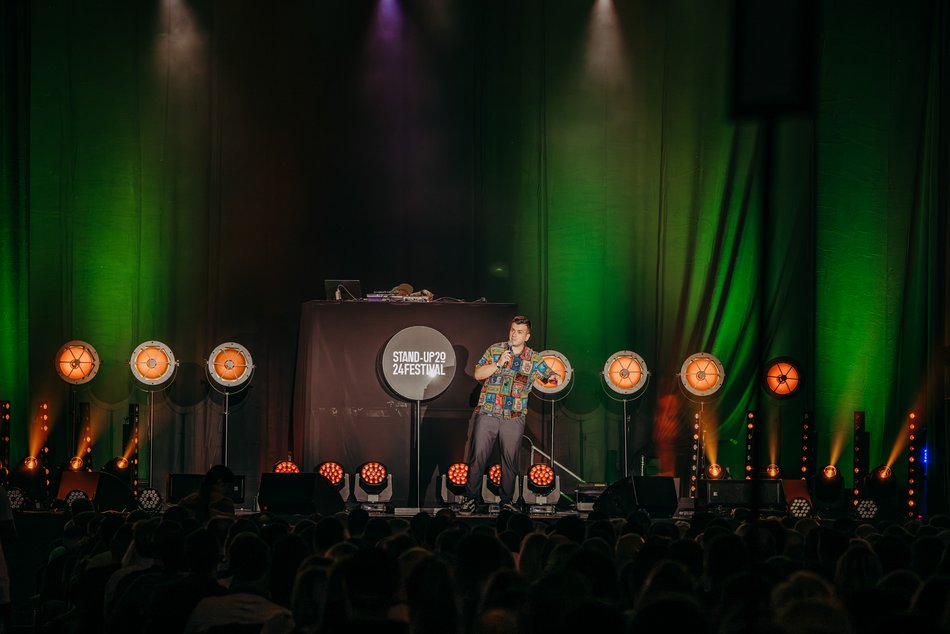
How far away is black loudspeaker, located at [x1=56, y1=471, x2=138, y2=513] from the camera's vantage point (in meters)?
12.6

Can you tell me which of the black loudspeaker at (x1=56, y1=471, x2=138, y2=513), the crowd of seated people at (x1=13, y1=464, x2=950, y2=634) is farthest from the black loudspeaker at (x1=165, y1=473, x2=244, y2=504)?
the crowd of seated people at (x1=13, y1=464, x2=950, y2=634)

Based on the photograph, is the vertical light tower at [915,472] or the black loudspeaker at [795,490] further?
the vertical light tower at [915,472]

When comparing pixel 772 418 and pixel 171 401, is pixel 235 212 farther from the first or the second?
pixel 772 418

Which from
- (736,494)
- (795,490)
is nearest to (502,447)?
(736,494)

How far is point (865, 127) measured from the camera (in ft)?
47.4

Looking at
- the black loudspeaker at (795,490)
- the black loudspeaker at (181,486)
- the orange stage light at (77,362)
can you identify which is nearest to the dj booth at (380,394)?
the black loudspeaker at (181,486)

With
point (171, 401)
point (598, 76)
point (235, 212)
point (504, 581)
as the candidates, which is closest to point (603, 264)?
point (598, 76)

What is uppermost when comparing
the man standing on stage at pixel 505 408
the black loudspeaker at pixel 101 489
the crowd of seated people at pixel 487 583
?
the man standing on stage at pixel 505 408

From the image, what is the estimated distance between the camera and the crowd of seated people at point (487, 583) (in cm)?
355

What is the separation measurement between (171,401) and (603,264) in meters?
5.51

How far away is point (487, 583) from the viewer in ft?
13.8

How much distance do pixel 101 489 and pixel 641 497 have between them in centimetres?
556

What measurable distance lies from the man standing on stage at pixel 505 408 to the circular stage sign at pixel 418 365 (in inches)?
28.9

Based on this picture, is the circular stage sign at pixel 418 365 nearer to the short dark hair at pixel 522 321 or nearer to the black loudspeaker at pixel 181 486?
the short dark hair at pixel 522 321
